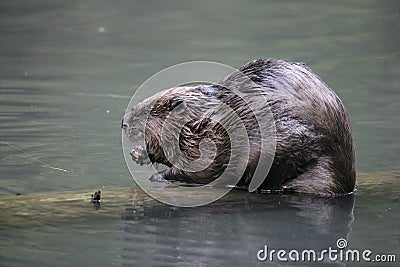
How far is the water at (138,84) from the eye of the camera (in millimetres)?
4395

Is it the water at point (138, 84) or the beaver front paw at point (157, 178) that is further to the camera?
the beaver front paw at point (157, 178)

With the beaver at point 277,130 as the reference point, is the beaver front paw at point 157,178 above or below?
below

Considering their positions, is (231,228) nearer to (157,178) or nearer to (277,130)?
(277,130)

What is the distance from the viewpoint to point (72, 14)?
12.3 metres

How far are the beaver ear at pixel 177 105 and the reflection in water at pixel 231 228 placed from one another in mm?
605

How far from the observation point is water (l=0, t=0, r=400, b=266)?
14.4 feet

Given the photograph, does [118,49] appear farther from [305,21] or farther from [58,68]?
[305,21]

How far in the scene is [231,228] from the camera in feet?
15.3

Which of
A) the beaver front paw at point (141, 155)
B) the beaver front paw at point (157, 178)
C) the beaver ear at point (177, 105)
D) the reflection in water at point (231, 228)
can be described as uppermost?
the beaver ear at point (177, 105)

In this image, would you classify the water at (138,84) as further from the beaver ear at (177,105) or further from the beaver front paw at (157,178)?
the beaver ear at (177,105)

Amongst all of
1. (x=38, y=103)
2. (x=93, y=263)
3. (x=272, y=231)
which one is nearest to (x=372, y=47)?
(x=38, y=103)

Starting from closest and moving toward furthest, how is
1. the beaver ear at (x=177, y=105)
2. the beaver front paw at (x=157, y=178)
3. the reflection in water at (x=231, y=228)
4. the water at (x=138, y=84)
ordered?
1. the reflection in water at (x=231, y=228)
2. the water at (x=138, y=84)
3. the beaver ear at (x=177, y=105)
4. the beaver front paw at (x=157, y=178)

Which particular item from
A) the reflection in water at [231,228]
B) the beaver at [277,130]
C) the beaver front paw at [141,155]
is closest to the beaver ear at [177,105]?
the beaver at [277,130]

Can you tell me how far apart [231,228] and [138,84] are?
433cm
